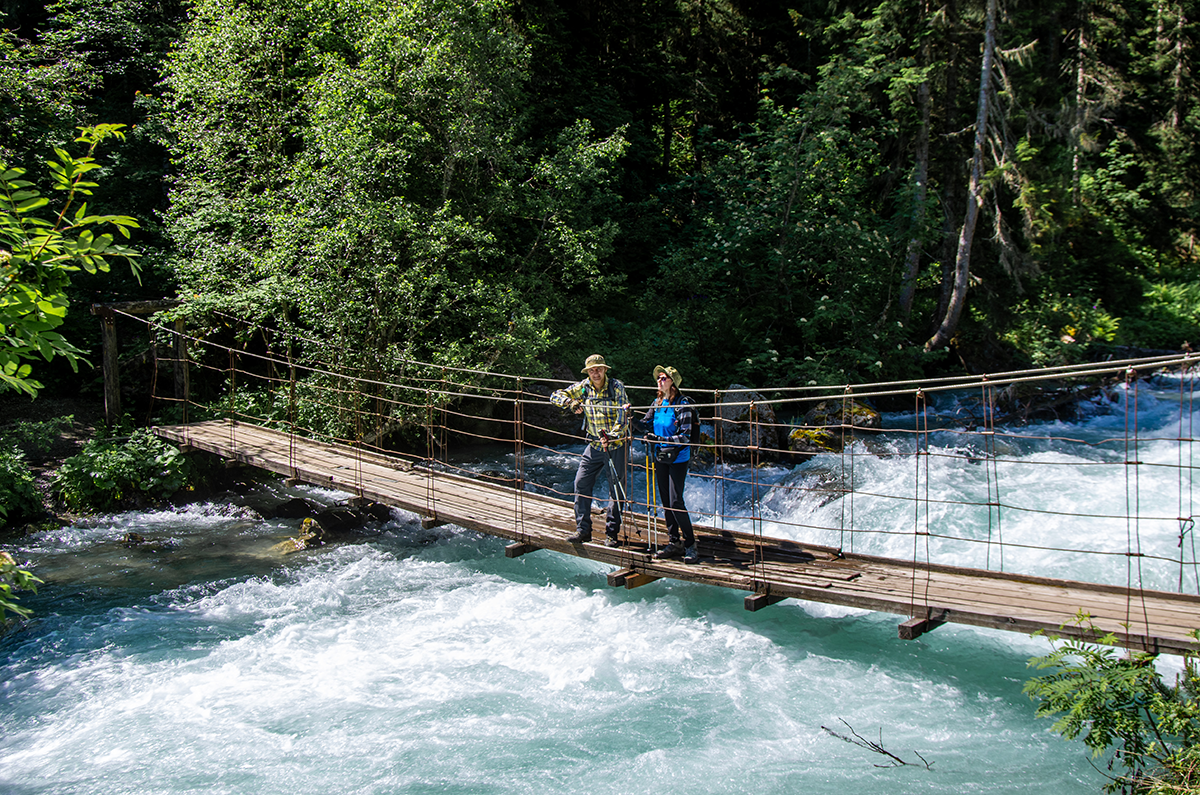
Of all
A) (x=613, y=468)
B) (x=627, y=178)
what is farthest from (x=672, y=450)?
(x=627, y=178)

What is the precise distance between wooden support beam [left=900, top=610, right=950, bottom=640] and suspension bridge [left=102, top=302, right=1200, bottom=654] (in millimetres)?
13

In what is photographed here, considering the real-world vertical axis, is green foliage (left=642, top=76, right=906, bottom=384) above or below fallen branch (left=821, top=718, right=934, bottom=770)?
above

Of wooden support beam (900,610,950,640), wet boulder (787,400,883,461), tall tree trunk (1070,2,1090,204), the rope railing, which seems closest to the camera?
wooden support beam (900,610,950,640)

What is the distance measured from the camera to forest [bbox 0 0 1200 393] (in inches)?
449

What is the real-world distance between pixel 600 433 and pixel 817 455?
6.06 meters

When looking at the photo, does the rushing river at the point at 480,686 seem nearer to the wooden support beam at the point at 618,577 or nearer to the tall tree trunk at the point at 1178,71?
the wooden support beam at the point at 618,577

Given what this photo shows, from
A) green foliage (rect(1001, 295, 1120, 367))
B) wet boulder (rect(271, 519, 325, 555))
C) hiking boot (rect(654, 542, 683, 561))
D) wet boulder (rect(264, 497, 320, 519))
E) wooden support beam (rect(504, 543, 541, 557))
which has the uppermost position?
green foliage (rect(1001, 295, 1120, 367))

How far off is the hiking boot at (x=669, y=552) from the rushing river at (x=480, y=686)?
0.73 meters

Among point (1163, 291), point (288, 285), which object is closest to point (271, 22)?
point (288, 285)

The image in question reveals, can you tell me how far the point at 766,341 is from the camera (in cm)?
1438

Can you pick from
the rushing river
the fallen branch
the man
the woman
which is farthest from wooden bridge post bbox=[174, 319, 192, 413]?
the fallen branch

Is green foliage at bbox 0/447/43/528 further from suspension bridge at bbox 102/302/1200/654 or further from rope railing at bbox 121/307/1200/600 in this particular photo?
rope railing at bbox 121/307/1200/600

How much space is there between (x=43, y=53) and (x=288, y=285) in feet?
19.7

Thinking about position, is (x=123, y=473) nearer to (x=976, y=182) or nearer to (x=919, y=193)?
(x=919, y=193)
